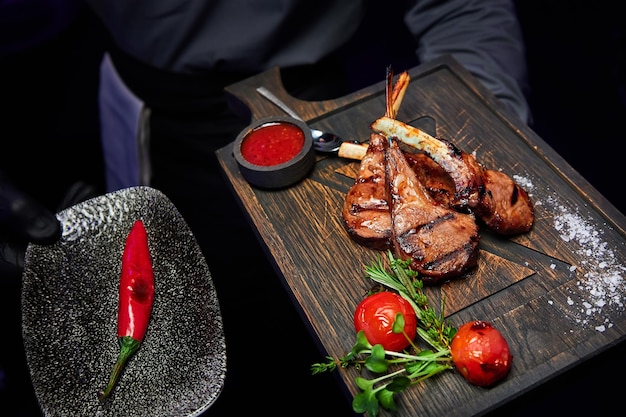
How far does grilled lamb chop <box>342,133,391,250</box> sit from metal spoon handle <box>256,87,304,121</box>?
16.8 inches

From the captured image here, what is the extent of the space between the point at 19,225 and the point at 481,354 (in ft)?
5.58

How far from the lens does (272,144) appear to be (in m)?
2.38

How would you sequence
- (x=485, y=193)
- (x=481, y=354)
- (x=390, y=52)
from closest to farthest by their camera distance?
1. (x=481, y=354)
2. (x=485, y=193)
3. (x=390, y=52)

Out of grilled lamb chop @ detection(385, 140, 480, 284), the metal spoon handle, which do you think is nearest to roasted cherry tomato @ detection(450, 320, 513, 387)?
grilled lamb chop @ detection(385, 140, 480, 284)

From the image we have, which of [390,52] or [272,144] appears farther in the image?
[390,52]

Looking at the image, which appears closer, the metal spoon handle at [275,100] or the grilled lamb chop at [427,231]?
Result: the grilled lamb chop at [427,231]

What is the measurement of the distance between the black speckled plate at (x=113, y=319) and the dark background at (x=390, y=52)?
2.25 ft

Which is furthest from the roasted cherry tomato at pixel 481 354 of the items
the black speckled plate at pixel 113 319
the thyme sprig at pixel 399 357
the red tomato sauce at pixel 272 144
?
the red tomato sauce at pixel 272 144

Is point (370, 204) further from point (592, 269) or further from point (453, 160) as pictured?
point (592, 269)

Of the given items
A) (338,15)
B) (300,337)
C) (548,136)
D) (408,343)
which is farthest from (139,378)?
(548,136)

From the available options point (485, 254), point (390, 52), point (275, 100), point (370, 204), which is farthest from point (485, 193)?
point (390, 52)

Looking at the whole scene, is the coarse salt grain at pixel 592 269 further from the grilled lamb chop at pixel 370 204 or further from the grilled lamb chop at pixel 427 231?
the grilled lamb chop at pixel 370 204

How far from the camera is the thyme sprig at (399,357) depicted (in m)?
1.67

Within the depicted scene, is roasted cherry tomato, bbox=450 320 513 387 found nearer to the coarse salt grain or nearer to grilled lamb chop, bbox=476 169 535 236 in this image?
the coarse salt grain
